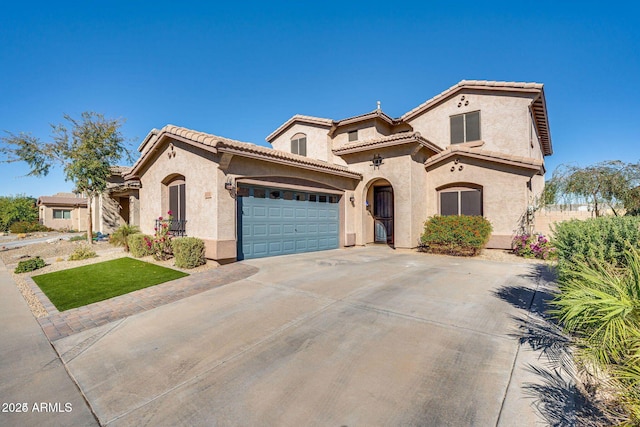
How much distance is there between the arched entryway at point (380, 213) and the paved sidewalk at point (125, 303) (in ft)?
29.7

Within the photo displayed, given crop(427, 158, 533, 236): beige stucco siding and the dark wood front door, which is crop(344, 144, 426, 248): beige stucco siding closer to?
the dark wood front door

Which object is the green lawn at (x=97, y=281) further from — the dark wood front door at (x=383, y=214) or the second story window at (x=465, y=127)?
the second story window at (x=465, y=127)

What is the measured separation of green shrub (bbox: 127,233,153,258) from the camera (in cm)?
1119

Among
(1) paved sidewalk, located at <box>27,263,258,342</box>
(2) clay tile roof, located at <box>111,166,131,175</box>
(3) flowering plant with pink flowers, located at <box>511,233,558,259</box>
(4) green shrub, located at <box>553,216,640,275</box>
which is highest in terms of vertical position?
(2) clay tile roof, located at <box>111,166,131,175</box>

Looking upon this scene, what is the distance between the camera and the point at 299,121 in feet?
63.7

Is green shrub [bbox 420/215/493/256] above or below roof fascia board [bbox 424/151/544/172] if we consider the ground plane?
below

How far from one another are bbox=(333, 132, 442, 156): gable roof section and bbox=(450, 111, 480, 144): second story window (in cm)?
259

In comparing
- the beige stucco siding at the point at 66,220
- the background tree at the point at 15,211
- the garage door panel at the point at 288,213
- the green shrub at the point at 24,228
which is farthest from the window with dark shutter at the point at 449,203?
the background tree at the point at 15,211

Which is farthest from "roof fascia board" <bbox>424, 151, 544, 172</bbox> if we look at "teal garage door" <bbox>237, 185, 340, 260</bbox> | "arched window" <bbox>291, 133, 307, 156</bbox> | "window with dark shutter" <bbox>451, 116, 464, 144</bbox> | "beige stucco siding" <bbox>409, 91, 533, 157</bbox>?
"arched window" <bbox>291, 133, 307, 156</bbox>

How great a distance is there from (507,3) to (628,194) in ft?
43.4

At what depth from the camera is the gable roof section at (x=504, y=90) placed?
1383 cm

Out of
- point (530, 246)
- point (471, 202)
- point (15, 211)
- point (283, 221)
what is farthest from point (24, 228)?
point (530, 246)

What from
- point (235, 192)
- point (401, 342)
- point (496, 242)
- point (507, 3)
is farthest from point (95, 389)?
point (507, 3)

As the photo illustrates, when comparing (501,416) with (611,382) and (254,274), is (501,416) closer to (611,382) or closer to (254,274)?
(611,382)
